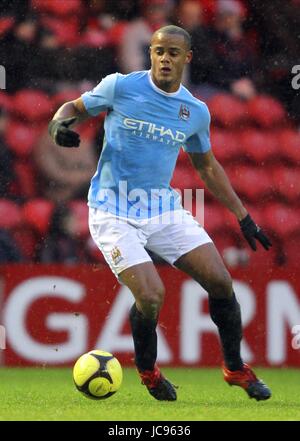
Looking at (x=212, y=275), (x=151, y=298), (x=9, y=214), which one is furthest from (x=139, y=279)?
(x=9, y=214)

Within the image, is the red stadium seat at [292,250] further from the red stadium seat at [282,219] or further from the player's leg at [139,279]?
the player's leg at [139,279]

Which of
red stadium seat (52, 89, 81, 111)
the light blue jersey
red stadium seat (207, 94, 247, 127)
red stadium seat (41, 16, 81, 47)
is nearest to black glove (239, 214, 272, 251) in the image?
the light blue jersey

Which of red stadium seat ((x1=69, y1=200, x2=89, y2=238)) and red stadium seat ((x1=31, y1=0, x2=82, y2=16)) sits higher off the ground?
red stadium seat ((x1=31, y1=0, x2=82, y2=16))

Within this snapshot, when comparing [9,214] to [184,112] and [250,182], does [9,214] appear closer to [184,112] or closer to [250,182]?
[250,182]

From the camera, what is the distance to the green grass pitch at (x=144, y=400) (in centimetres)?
522

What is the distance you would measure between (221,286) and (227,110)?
11.2 ft

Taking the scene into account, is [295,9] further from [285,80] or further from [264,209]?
[264,209]

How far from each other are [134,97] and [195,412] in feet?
5.36

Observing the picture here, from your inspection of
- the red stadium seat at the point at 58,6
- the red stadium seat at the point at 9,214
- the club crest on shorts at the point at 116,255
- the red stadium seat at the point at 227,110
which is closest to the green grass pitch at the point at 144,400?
the club crest on shorts at the point at 116,255

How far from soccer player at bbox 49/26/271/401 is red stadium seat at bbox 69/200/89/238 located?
2.53 meters

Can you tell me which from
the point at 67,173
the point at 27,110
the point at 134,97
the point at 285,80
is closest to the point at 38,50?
the point at 27,110

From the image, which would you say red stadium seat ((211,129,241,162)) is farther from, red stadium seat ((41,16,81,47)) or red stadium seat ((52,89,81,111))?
red stadium seat ((41,16,81,47))

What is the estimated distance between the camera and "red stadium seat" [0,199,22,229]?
27.6ft

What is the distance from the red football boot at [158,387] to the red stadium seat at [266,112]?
3.65m
